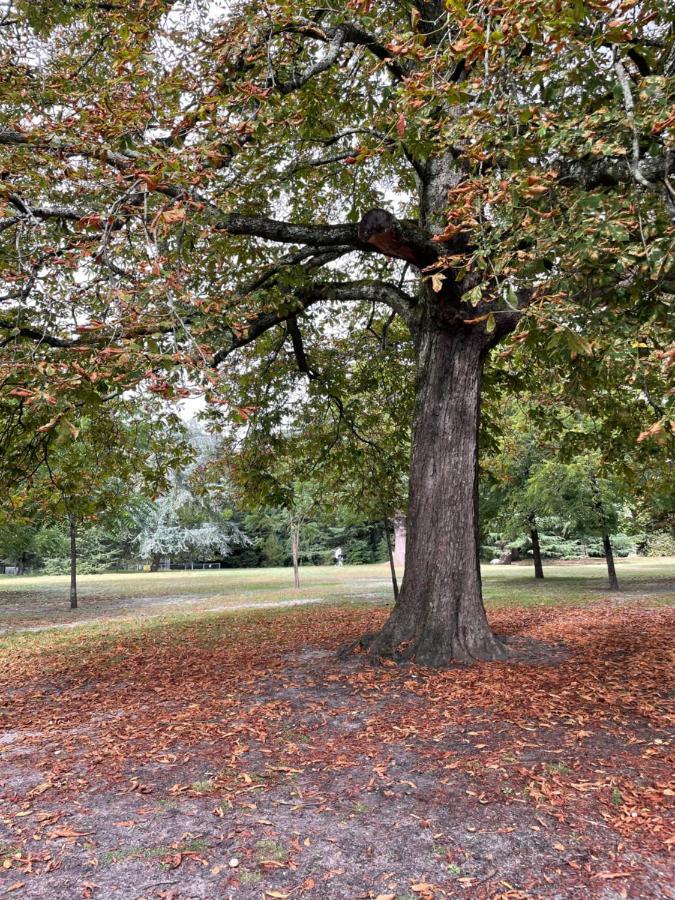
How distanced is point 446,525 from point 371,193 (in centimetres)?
612

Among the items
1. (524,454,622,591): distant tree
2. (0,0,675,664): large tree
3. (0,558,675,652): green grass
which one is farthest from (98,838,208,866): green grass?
(524,454,622,591): distant tree

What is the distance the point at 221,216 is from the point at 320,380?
15.9 feet

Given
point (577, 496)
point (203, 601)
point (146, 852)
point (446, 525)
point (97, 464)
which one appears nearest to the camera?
point (146, 852)

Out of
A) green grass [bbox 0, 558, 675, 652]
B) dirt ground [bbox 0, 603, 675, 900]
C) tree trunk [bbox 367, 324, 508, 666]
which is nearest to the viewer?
dirt ground [bbox 0, 603, 675, 900]

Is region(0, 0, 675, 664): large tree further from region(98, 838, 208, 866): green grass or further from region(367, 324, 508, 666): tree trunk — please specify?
region(98, 838, 208, 866): green grass

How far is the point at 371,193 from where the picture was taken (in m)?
10.1

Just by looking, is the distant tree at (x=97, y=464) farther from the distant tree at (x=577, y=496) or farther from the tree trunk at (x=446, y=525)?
the distant tree at (x=577, y=496)

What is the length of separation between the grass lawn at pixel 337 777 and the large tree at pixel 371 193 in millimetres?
1610

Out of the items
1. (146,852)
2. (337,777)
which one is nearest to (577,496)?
(337,777)

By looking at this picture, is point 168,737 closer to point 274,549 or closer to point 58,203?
point 58,203

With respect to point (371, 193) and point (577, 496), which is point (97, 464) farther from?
point (577, 496)

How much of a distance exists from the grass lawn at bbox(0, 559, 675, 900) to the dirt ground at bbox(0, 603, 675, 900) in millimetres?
16

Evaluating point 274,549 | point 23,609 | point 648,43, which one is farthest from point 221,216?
point 274,549

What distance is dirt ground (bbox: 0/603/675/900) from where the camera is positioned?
9.46 feet
